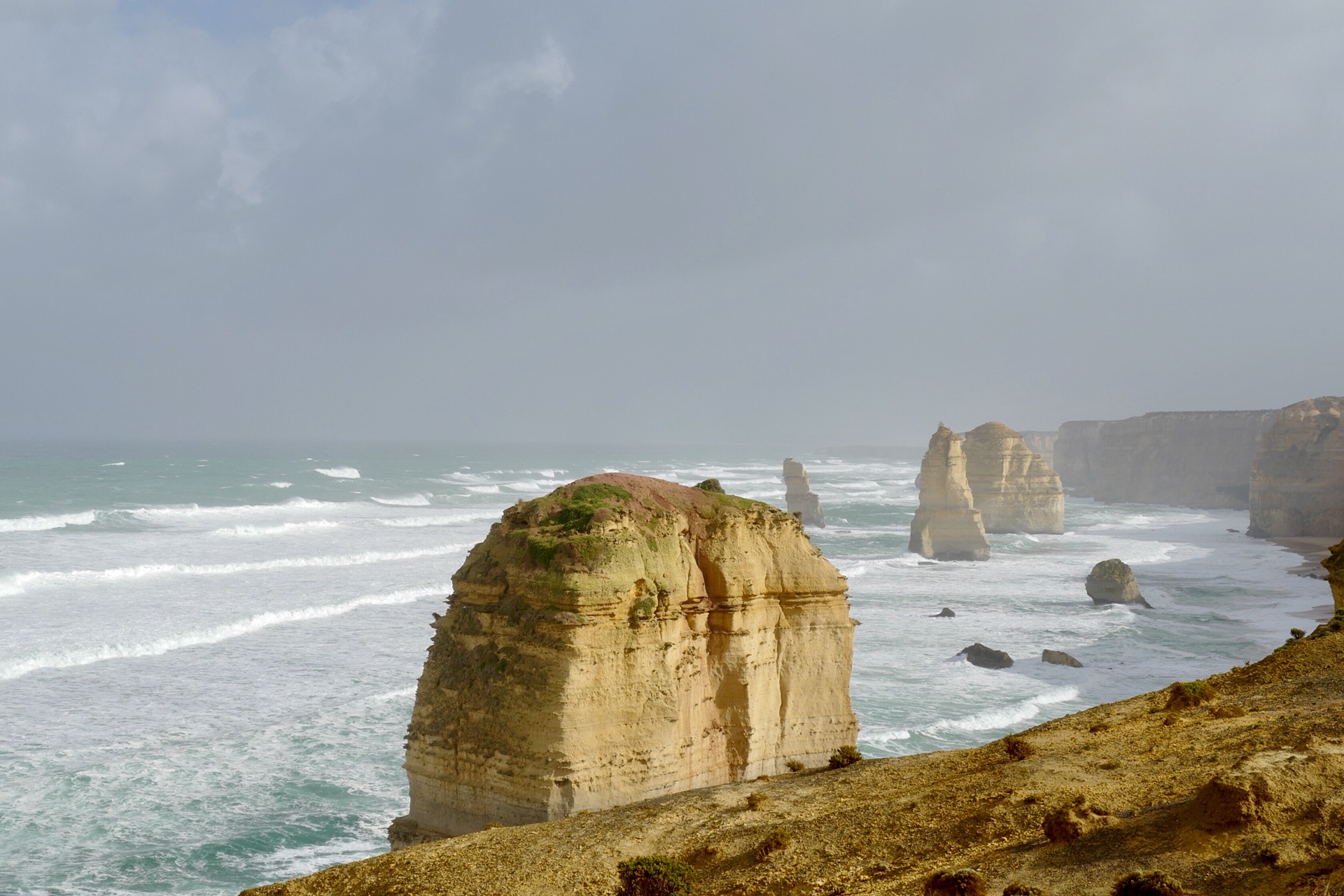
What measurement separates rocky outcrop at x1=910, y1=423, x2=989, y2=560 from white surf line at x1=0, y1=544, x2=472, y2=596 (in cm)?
2803

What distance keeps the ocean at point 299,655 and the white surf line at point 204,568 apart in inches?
10.2

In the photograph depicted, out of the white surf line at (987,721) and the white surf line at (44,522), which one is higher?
the white surf line at (44,522)

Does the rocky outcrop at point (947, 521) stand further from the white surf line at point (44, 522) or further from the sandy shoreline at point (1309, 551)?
the white surf line at point (44, 522)

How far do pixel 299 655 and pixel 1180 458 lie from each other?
99906mm

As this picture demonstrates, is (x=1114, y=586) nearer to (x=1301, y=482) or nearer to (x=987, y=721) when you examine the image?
(x=987, y=721)

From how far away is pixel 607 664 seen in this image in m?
11.9

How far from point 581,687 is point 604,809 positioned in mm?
1457

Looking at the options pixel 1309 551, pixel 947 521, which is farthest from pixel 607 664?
pixel 1309 551

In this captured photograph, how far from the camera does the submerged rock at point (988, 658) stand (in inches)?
1173

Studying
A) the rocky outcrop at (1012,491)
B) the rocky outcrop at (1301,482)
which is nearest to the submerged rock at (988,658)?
the rocky outcrop at (1012,491)

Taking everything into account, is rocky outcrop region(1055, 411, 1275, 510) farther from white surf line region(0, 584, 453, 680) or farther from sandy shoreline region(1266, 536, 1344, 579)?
white surf line region(0, 584, 453, 680)

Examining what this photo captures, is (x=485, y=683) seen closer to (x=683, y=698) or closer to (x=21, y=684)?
(x=683, y=698)

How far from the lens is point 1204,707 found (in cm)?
1209

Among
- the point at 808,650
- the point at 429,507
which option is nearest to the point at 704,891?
the point at 808,650
